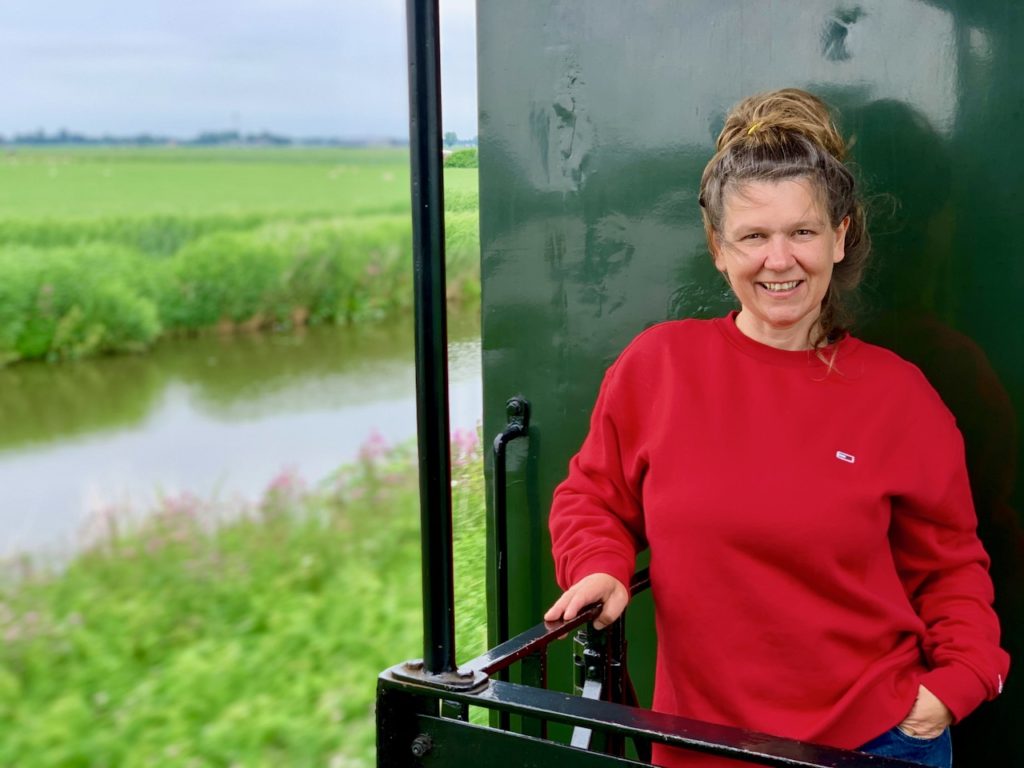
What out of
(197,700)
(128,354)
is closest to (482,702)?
(197,700)

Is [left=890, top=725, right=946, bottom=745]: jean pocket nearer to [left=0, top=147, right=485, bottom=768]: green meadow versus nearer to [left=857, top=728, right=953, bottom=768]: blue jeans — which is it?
[left=857, top=728, right=953, bottom=768]: blue jeans

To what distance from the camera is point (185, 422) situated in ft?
27.8

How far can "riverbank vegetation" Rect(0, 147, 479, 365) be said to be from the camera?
895 cm

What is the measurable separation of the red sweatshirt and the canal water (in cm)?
564

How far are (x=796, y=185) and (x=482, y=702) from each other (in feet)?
2.64

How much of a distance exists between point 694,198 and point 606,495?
0.63 meters

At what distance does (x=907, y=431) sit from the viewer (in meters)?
1.64

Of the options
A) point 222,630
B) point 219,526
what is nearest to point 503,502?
point 222,630

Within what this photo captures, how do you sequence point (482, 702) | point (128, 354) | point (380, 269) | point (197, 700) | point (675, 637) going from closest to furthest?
point (482, 702)
point (675, 637)
point (197, 700)
point (128, 354)
point (380, 269)

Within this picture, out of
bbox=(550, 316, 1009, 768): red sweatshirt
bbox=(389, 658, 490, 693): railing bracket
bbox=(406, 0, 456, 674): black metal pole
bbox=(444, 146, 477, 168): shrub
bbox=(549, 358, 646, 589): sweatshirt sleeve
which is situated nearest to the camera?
bbox=(406, 0, 456, 674): black metal pole

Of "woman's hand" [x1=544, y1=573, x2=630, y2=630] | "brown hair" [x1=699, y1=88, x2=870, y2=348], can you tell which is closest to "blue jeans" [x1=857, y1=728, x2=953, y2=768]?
"woman's hand" [x1=544, y1=573, x2=630, y2=630]

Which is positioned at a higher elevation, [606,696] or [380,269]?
[380,269]

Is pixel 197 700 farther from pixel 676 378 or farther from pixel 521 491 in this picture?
pixel 676 378

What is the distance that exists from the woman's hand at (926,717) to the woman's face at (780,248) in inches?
21.3
